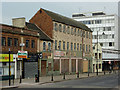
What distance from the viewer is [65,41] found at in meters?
56.7

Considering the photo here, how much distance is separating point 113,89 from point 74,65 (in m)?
34.9

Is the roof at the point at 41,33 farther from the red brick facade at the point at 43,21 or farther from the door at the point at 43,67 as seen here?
the door at the point at 43,67

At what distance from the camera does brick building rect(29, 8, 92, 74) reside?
5253 centimetres

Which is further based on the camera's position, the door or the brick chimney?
the door

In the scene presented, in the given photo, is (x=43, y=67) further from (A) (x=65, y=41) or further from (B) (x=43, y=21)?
(A) (x=65, y=41)

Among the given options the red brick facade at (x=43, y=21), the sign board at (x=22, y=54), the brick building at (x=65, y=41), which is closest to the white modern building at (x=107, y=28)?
the brick building at (x=65, y=41)

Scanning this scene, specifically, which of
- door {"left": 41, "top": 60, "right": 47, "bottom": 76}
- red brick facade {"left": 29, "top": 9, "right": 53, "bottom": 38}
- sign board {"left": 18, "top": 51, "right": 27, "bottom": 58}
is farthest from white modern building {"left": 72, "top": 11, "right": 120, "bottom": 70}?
sign board {"left": 18, "top": 51, "right": 27, "bottom": 58}

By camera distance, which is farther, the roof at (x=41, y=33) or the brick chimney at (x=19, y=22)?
the roof at (x=41, y=33)

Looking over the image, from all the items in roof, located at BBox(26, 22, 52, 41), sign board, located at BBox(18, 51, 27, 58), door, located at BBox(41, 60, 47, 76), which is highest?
roof, located at BBox(26, 22, 52, 41)

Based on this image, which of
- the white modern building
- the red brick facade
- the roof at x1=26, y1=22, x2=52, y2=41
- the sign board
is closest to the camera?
the sign board

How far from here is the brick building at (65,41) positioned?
52531 millimetres

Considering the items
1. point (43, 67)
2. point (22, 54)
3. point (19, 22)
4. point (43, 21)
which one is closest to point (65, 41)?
point (43, 21)

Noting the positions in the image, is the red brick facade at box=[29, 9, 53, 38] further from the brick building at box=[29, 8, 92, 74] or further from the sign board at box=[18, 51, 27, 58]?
the sign board at box=[18, 51, 27, 58]

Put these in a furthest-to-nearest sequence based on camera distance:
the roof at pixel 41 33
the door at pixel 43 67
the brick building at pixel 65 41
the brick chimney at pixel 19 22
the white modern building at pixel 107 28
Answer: the white modern building at pixel 107 28 < the brick building at pixel 65 41 < the roof at pixel 41 33 < the door at pixel 43 67 < the brick chimney at pixel 19 22
